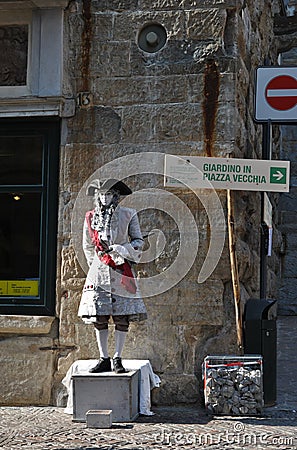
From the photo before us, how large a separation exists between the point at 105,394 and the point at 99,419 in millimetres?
221

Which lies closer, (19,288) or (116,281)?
(116,281)

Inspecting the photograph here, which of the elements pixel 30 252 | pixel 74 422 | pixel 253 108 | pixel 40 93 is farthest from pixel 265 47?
pixel 74 422

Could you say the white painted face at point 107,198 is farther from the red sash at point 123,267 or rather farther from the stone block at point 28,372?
the stone block at point 28,372

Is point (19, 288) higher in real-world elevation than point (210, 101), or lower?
lower

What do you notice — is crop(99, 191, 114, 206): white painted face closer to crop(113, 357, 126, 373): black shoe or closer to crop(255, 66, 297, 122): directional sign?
crop(113, 357, 126, 373): black shoe

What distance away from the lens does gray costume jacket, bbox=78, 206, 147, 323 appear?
5.98 metres

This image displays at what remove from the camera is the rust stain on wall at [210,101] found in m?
6.62

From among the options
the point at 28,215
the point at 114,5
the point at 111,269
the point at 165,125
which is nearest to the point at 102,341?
the point at 111,269

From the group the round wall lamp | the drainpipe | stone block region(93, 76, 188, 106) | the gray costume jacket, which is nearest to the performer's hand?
the gray costume jacket

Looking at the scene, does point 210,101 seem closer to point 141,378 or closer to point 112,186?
point 112,186

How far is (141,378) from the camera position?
20.2 ft

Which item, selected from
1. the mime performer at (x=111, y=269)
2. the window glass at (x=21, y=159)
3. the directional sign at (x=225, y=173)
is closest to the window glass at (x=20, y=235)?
the window glass at (x=21, y=159)

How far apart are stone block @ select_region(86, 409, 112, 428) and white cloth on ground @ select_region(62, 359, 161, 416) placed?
1.24 ft

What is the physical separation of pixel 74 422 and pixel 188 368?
105cm
